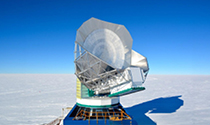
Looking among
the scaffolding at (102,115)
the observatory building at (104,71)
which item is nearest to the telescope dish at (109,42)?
the observatory building at (104,71)

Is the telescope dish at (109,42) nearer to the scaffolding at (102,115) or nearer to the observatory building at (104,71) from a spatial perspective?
the observatory building at (104,71)

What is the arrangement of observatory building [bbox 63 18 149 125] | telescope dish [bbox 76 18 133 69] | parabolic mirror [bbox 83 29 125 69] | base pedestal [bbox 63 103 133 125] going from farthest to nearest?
parabolic mirror [bbox 83 29 125 69] → telescope dish [bbox 76 18 133 69] → observatory building [bbox 63 18 149 125] → base pedestal [bbox 63 103 133 125]

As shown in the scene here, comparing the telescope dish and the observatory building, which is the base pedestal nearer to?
the observatory building

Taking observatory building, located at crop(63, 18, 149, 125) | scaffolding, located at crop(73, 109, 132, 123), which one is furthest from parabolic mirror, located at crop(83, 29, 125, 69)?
scaffolding, located at crop(73, 109, 132, 123)

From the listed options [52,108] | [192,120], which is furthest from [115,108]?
[52,108]

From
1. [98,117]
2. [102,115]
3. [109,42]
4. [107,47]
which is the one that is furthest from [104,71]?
[98,117]

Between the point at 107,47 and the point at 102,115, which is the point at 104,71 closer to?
the point at 107,47

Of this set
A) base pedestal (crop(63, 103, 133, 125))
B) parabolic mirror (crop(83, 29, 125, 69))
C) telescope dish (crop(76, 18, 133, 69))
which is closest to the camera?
base pedestal (crop(63, 103, 133, 125))

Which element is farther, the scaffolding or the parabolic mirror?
the parabolic mirror
